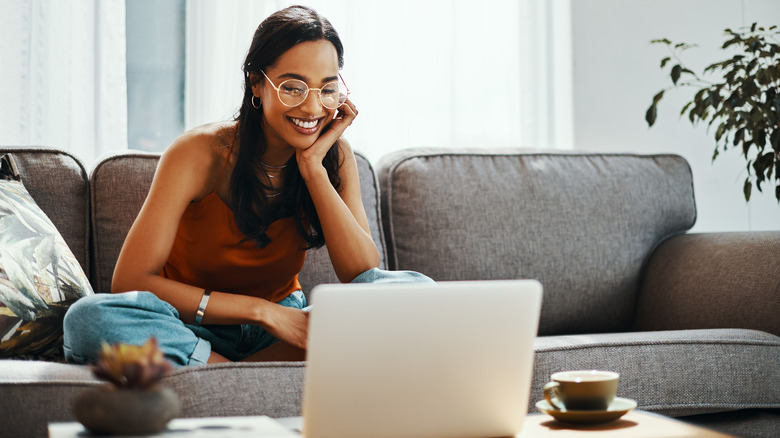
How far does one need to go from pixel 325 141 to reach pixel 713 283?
1.06 m

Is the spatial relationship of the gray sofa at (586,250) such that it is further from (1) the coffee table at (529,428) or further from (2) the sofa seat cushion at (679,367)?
(1) the coffee table at (529,428)

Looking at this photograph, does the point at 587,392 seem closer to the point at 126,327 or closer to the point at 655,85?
→ the point at 126,327

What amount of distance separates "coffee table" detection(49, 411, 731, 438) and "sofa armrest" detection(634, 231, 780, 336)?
996mm

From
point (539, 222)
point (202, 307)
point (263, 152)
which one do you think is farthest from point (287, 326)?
point (539, 222)

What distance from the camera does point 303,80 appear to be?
5.46 ft

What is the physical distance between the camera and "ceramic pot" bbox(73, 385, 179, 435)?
28.6 inches

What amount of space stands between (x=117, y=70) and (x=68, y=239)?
932 millimetres

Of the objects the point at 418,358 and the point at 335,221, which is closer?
the point at 418,358

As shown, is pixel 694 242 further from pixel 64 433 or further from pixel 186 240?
pixel 64 433

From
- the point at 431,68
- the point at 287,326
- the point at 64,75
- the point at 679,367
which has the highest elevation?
the point at 431,68

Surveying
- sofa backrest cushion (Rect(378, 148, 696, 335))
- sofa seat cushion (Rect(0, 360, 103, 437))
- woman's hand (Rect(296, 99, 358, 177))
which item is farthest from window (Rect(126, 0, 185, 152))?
sofa seat cushion (Rect(0, 360, 103, 437))

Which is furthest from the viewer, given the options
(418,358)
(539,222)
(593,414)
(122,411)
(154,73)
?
(154,73)

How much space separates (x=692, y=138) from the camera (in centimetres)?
341

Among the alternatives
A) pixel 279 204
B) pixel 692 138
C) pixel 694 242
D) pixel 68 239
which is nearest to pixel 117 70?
pixel 68 239
